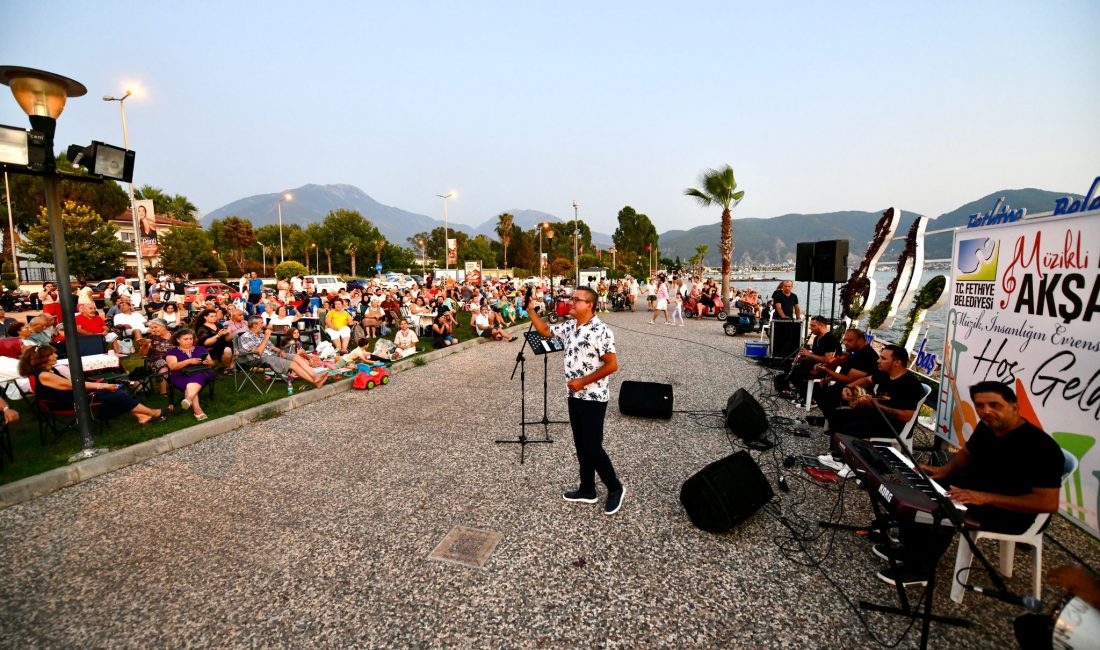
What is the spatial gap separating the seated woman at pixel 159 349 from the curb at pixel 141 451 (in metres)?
1.50

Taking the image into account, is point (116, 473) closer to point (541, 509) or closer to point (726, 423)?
point (541, 509)

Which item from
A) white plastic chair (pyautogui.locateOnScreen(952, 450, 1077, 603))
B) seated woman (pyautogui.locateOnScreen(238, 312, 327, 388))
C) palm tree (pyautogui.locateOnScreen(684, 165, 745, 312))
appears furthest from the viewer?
palm tree (pyautogui.locateOnScreen(684, 165, 745, 312))

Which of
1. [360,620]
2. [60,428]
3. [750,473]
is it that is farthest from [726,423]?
[60,428]

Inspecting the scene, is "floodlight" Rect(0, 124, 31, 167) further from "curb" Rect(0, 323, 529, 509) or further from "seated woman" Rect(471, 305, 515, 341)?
"seated woman" Rect(471, 305, 515, 341)

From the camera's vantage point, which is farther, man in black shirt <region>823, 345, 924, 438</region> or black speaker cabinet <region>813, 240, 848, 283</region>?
black speaker cabinet <region>813, 240, 848, 283</region>

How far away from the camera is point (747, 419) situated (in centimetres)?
610

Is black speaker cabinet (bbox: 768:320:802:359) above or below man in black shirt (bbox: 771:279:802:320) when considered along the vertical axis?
below

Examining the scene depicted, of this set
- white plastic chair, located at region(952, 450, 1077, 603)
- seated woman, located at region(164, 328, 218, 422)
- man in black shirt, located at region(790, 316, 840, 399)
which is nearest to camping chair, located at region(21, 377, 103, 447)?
seated woman, located at region(164, 328, 218, 422)

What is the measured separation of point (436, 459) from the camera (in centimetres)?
554

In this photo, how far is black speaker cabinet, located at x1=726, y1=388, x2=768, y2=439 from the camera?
19.9 feet

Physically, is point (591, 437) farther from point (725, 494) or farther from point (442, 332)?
point (442, 332)

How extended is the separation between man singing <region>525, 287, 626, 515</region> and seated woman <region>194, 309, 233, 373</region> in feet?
24.9

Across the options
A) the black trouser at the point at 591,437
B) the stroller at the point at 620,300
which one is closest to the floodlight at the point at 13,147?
the black trouser at the point at 591,437

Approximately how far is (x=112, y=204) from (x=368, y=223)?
3572cm
